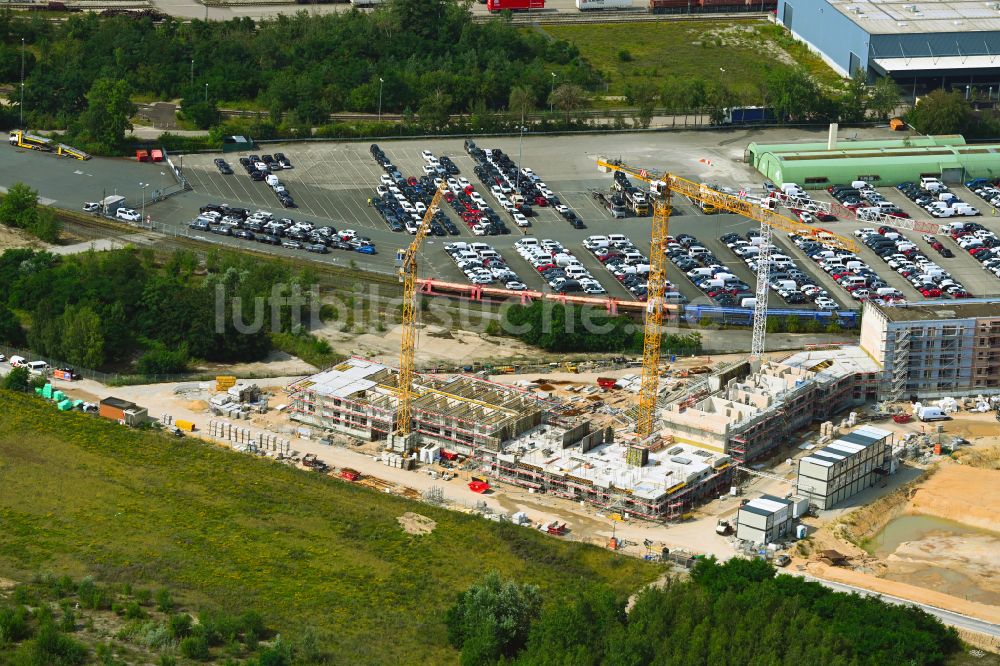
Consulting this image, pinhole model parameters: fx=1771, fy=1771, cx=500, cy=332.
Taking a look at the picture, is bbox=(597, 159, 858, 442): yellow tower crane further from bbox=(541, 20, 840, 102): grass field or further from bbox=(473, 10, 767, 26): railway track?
bbox=(473, 10, 767, 26): railway track

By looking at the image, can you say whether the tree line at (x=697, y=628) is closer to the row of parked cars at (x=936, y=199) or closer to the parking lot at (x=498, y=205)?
the parking lot at (x=498, y=205)

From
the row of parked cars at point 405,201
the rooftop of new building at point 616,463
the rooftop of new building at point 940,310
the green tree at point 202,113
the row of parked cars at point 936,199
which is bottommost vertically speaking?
the rooftop of new building at point 616,463

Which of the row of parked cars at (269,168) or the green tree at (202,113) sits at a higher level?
the green tree at (202,113)

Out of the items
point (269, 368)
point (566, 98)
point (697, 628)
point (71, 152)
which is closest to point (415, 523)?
point (697, 628)

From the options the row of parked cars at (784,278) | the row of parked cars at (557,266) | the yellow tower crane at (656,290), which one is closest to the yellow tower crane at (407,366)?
the yellow tower crane at (656,290)

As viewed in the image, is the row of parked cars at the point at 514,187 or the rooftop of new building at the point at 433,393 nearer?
the rooftop of new building at the point at 433,393

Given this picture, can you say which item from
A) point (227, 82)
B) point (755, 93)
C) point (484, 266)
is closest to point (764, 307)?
point (484, 266)

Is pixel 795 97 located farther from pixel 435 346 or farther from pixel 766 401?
pixel 766 401

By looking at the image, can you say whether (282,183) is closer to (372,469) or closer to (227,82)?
(227,82)

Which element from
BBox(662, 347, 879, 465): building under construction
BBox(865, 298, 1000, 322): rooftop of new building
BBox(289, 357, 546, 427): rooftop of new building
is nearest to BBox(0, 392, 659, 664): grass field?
BBox(289, 357, 546, 427): rooftop of new building
